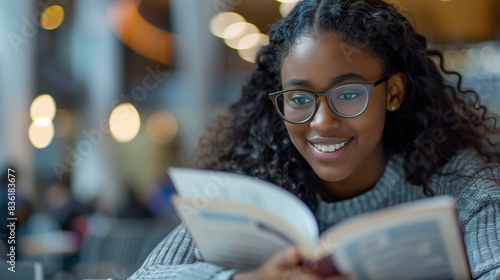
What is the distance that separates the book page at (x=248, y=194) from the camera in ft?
2.94

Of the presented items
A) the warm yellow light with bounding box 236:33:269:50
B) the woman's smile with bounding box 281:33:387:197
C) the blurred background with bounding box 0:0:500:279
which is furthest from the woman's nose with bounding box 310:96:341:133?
the warm yellow light with bounding box 236:33:269:50

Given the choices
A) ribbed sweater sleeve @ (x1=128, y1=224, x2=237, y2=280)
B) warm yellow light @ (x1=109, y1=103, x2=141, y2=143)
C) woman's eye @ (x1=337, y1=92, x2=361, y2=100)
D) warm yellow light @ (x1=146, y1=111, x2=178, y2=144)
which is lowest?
warm yellow light @ (x1=146, y1=111, x2=178, y2=144)

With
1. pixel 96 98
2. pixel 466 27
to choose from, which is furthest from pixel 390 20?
pixel 96 98

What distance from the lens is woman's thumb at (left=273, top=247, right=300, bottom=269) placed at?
2.84ft

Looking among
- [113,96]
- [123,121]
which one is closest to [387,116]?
[123,121]

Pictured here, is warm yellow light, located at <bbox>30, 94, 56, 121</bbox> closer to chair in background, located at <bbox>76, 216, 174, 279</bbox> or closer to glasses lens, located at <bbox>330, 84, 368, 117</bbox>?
chair in background, located at <bbox>76, 216, 174, 279</bbox>

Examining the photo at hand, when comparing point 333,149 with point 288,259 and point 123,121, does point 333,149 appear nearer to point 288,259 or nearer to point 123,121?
point 288,259

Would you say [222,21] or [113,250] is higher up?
[222,21]

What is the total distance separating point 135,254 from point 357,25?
2939mm

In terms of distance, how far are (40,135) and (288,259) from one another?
19.4ft

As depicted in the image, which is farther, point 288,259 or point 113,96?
point 113,96

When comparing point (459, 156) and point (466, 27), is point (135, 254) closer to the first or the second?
point (459, 156)

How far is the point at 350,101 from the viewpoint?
4.18 feet

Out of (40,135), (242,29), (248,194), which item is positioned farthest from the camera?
(242,29)
